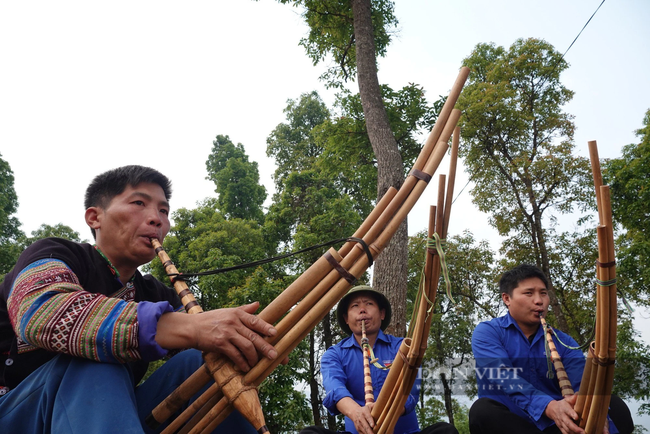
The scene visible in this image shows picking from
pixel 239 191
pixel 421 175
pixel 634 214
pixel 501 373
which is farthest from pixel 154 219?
pixel 239 191

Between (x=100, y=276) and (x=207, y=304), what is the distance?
9.10 meters

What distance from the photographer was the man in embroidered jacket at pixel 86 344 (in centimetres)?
109

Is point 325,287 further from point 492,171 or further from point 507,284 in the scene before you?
point 492,171

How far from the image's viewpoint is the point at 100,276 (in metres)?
1.53

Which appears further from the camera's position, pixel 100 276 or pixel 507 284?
pixel 507 284

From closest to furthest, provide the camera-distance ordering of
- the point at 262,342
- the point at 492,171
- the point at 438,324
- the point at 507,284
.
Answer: the point at 262,342
the point at 507,284
the point at 492,171
the point at 438,324

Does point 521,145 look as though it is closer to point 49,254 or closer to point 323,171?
point 323,171

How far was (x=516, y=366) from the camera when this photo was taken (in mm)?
2312

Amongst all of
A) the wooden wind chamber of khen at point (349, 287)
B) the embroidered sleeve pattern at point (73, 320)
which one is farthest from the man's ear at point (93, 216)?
the embroidered sleeve pattern at point (73, 320)

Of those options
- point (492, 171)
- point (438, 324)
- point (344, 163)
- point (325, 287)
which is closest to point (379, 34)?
point (344, 163)

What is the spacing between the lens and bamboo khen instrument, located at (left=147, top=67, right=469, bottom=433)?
4.23 ft

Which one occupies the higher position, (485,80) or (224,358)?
(485,80)

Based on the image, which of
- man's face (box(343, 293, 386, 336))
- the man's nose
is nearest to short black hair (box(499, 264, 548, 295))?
man's face (box(343, 293, 386, 336))

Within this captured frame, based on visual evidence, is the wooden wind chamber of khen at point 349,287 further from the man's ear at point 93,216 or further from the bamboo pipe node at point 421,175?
the man's ear at point 93,216
